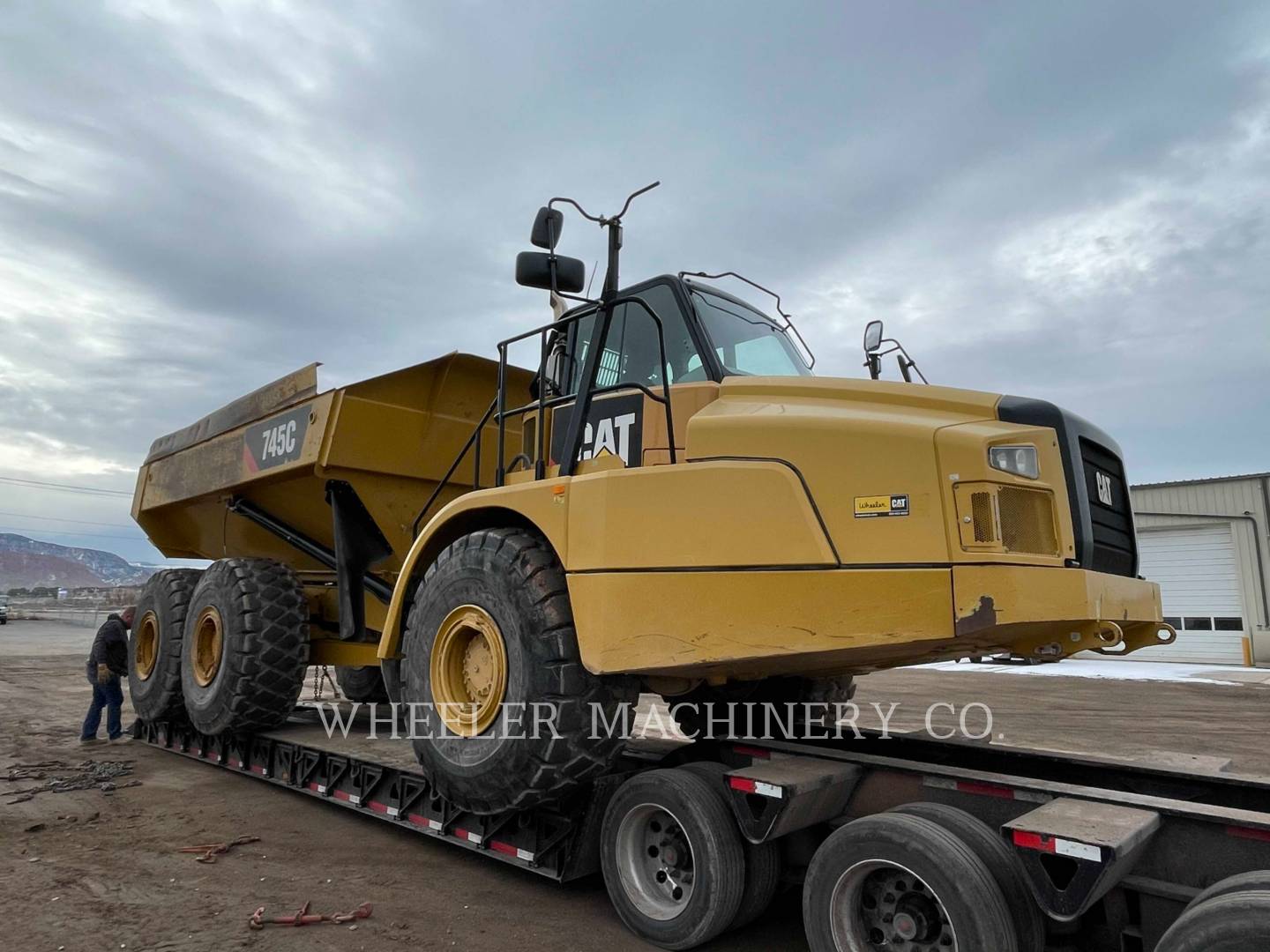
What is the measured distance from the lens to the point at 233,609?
678 cm

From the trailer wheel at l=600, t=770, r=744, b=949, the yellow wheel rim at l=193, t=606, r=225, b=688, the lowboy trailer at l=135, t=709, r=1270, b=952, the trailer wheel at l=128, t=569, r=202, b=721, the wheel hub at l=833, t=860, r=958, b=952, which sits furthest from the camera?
the trailer wheel at l=128, t=569, r=202, b=721

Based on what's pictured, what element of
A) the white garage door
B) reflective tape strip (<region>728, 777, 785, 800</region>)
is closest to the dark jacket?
reflective tape strip (<region>728, 777, 785, 800</region>)

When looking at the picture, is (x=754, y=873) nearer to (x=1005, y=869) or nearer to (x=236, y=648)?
(x=1005, y=869)

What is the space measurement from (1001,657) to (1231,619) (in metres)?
19.5

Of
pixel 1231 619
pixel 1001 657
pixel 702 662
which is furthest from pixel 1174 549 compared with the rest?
pixel 702 662

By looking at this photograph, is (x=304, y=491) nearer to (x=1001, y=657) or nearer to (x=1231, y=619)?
(x=1001, y=657)

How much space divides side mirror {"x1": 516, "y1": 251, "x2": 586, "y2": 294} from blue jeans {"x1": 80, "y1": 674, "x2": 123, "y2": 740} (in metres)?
7.61

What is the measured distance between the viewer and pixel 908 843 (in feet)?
9.77

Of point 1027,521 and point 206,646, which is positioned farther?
point 206,646

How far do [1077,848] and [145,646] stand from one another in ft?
28.3

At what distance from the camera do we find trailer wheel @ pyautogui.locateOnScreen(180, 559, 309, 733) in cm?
666

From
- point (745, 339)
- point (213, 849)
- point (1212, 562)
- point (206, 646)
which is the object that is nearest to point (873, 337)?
point (745, 339)

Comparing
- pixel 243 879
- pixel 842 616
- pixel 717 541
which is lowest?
pixel 243 879

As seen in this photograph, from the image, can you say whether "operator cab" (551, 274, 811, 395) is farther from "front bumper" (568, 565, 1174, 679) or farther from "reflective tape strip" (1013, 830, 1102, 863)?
"reflective tape strip" (1013, 830, 1102, 863)
